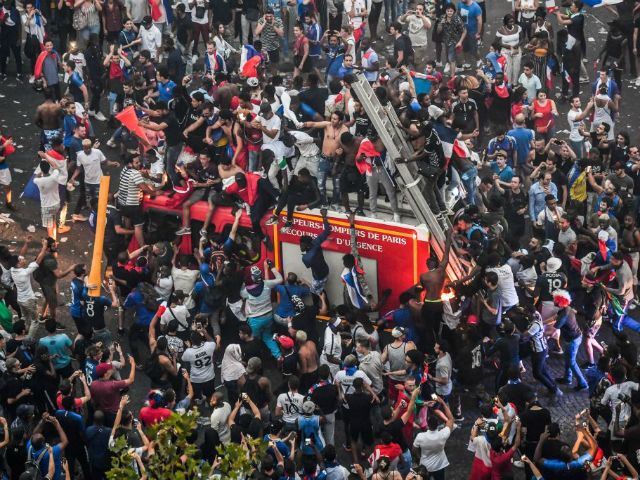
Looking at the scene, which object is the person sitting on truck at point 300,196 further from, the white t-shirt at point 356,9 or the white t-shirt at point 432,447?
the white t-shirt at point 356,9

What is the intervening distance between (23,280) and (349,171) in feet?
16.6

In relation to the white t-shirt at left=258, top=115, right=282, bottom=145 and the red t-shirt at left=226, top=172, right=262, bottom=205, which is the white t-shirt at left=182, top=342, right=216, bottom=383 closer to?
the red t-shirt at left=226, top=172, right=262, bottom=205

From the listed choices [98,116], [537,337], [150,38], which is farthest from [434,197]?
[150,38]

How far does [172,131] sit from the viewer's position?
814 inches

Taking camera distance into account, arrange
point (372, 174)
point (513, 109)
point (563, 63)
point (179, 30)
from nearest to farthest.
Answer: point (372, 174), point (513, 109), point (563, 63), point (179, 30)

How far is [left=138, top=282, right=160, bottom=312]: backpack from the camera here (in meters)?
18.2

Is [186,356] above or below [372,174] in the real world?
below

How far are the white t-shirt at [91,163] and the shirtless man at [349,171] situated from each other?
14.9ft

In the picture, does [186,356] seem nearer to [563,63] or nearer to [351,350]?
[351,350]

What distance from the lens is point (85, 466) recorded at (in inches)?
630

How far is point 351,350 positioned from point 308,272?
243 cm

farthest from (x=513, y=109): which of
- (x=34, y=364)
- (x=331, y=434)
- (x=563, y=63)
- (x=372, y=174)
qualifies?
(x=34, y=364)

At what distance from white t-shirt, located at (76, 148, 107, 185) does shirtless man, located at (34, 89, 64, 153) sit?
1.03 metres

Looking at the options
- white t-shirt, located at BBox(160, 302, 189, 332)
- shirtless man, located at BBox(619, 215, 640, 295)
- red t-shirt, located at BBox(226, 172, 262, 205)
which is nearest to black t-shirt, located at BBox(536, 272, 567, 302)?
shirtless man, located at BBox(619, 215, 640, 295)
